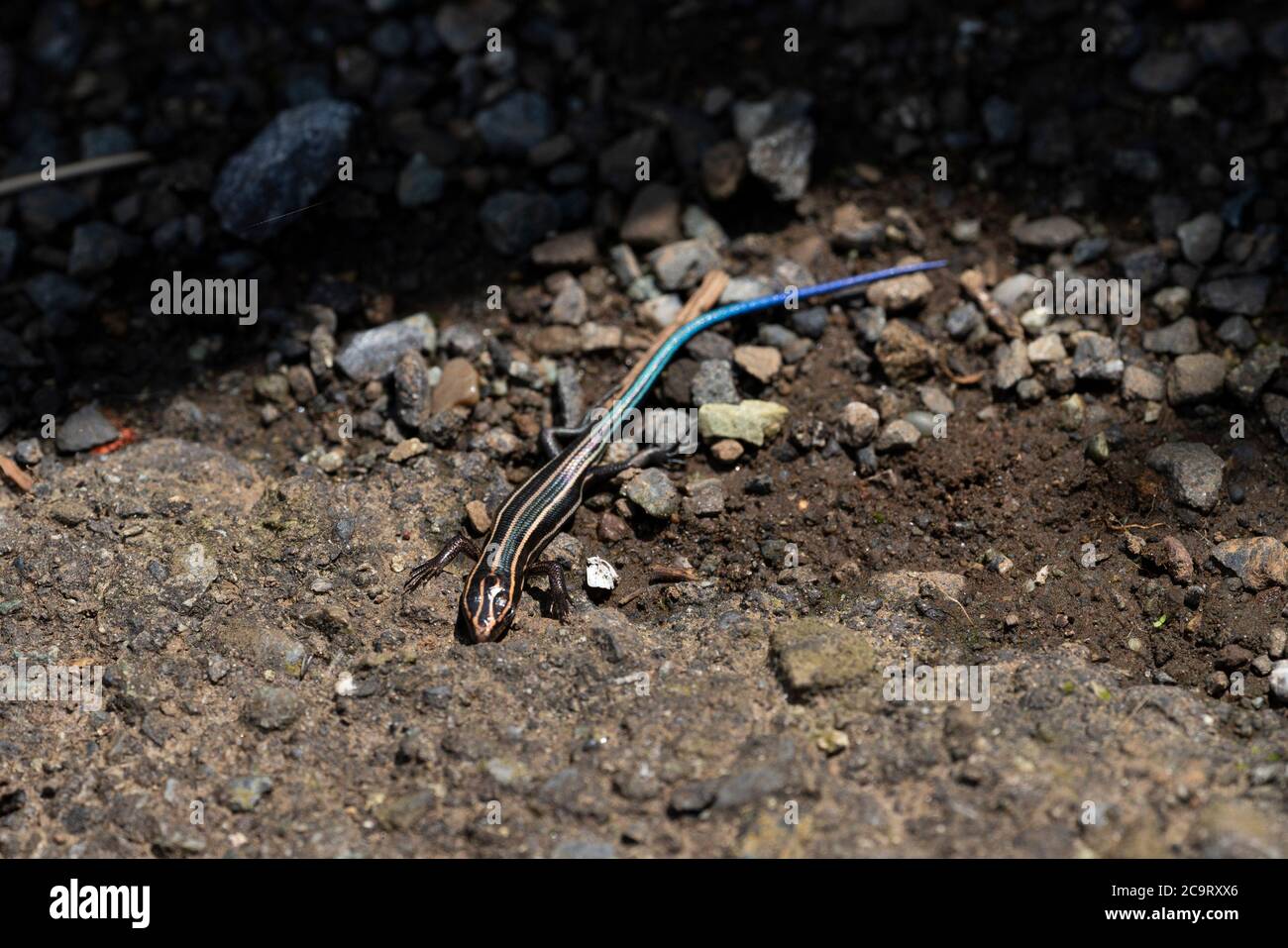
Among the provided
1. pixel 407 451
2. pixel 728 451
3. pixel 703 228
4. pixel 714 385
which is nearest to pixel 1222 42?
pixel 703 228

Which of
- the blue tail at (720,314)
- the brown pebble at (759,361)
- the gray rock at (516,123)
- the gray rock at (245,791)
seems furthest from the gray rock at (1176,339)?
the gray rock at (245,791)

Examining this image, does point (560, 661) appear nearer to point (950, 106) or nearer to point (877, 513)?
point (877, 513)

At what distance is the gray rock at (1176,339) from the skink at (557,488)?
3.35 ft

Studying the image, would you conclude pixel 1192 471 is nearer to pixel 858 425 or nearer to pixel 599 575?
pixel 858 425

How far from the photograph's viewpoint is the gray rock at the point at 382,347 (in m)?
5.36

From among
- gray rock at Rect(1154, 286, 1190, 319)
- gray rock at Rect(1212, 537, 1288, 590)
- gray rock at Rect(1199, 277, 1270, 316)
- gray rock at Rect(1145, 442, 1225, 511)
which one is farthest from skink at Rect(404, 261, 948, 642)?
gray rock at Rect(1212, 537, 1288, 590)

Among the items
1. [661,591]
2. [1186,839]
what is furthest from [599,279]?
[1186,839]

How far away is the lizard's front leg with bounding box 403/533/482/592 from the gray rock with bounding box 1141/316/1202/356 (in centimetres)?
310

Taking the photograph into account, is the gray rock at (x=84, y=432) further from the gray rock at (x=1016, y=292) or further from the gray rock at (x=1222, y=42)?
the gray rock at (x=1222, y=42)

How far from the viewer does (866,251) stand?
5.69 meters

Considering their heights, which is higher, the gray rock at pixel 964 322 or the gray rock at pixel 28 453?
the gray rock at pixel 964 322

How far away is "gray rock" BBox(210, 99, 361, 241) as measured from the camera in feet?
19.1

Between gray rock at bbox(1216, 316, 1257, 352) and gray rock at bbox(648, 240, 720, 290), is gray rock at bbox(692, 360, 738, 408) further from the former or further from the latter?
gray rock at bbox(1216, 316, 1257, 352)

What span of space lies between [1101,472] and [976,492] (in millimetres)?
520
